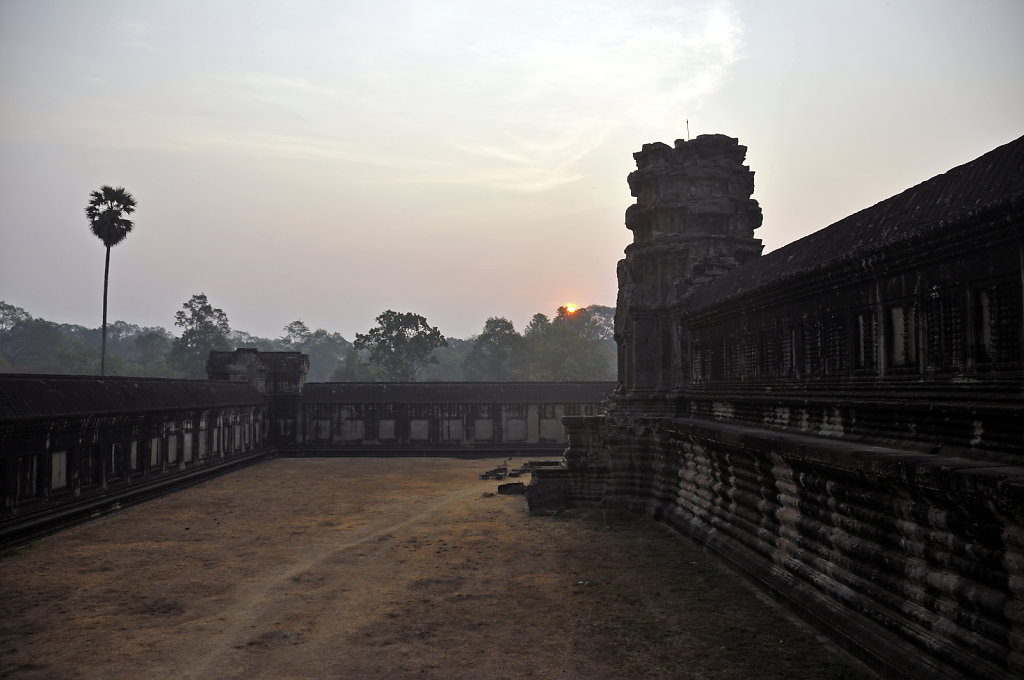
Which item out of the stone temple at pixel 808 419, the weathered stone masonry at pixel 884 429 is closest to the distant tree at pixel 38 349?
the stone temple at pixel 808 419

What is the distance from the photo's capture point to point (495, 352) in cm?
10456

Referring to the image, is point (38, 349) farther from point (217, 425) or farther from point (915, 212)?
point (915, 212)

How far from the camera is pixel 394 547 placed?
1681cm

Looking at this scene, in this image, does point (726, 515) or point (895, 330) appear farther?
point (726, 515)

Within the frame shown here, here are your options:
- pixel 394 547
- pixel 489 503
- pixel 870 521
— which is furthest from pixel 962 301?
pixel 489 503

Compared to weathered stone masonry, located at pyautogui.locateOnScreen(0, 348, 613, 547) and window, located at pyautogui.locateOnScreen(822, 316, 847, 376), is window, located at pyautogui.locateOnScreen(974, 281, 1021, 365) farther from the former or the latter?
weathered stone masonry, located at pyautogui.locateOnScreen(0, 348, 613, 547)

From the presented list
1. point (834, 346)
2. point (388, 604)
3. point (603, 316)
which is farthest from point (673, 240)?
point (603, 316)

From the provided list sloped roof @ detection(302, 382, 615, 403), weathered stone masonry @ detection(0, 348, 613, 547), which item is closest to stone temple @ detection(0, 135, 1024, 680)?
weathered stone masonry @ detection(0, 348, 613, 547)

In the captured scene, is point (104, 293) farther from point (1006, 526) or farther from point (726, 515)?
point (1006, 526)

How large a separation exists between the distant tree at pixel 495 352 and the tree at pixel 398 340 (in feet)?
63.8

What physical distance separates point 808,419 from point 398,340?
72336 millimetres

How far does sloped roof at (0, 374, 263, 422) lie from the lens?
1847 centimetres

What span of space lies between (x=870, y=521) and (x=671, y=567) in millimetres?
5743

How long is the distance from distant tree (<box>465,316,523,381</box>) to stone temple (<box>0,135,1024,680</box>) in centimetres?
7274
